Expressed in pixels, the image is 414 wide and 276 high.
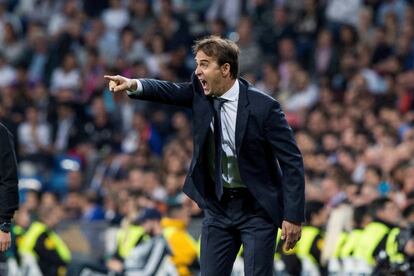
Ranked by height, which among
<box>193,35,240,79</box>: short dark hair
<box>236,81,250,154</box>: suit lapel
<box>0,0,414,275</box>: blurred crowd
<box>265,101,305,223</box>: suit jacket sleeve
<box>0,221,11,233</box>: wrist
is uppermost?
<box>193,35,240,79</box>: short dark hair

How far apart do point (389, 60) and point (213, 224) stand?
8499mm

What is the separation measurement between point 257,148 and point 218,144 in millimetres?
229

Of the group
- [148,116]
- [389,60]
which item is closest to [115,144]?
[148,116]

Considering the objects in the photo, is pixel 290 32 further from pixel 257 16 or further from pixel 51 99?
pixel 51 99

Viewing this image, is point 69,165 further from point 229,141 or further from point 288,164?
point 288,164

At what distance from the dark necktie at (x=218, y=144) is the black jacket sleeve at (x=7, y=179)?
1.44 m

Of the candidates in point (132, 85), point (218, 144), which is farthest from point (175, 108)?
point (132, 85)

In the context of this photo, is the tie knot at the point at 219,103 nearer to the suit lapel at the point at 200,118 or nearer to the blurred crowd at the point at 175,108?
the suit lapel at the point at 200,118

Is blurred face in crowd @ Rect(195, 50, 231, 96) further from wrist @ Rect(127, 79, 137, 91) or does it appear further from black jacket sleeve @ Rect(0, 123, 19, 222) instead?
black jacket sleeve @ Rect(0, 123, 19, 222)

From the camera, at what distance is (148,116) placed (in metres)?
16.2

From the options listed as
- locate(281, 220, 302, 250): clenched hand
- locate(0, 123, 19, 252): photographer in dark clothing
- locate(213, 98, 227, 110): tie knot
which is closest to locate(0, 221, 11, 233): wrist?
locate(0, 123, 19, 252): photographer in dark clothing

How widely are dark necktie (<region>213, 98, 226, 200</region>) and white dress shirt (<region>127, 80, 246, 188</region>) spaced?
0.02 m

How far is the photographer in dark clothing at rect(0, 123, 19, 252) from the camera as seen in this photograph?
7.39 m

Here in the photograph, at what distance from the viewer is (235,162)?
265 inches
